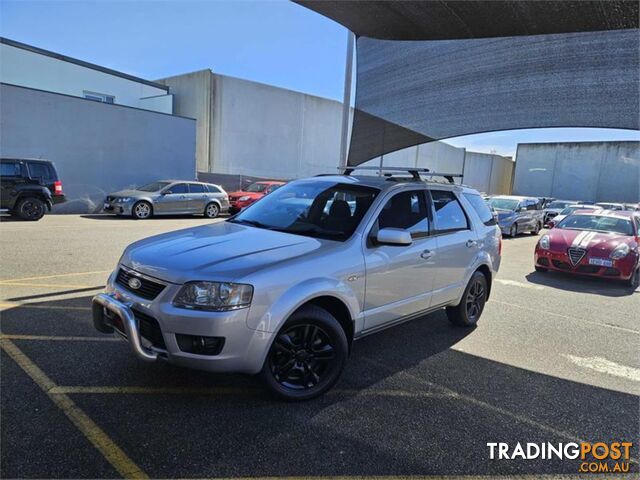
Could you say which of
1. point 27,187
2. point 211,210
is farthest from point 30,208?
point 211,210

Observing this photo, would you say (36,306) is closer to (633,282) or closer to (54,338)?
(54,338)

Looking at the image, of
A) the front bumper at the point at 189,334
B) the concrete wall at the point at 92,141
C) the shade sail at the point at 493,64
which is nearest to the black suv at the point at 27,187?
the concrete wall at the point at 92,141

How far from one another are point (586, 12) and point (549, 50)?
30.6 inches

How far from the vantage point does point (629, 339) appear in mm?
5281

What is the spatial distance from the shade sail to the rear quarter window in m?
1.84

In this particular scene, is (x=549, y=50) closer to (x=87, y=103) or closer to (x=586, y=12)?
(x=586, y=12)

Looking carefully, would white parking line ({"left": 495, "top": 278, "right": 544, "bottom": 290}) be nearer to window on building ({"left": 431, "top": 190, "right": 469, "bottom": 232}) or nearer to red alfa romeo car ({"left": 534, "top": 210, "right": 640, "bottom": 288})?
red alfa romeo car ({"left": 534, "top": 210, "right": 640, "bottom": 288})

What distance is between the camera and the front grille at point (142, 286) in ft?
9.91

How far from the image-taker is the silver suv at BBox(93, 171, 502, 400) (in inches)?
114

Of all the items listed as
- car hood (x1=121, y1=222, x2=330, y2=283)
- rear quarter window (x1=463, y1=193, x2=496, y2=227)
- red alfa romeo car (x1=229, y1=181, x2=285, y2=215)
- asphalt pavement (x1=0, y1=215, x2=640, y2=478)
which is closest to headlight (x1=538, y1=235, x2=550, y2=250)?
asphalt pavement (x1=0, y1=215, x2=640, y2=478)

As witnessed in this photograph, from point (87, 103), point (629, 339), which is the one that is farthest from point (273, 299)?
point (87, 103)

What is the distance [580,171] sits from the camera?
130 ft

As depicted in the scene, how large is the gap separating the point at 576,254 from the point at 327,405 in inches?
291

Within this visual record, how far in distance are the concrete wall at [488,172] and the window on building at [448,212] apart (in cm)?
4101
